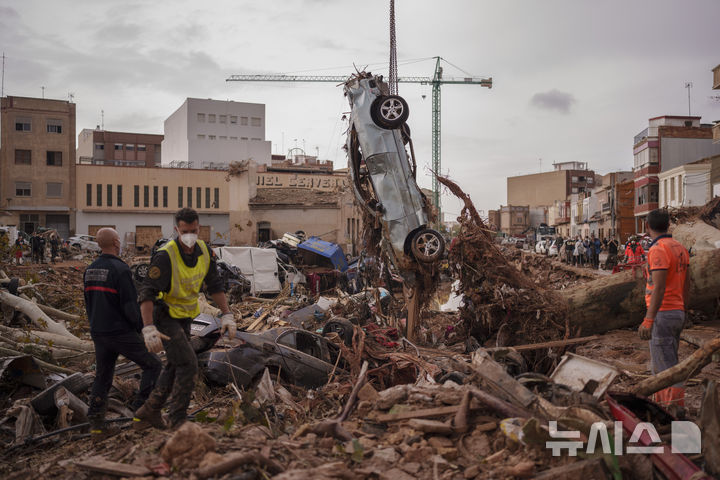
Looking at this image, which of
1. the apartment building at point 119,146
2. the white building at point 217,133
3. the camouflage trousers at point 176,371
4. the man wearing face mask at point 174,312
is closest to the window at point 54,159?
the white building at point 217,133

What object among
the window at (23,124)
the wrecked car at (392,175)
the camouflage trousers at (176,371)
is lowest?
the camouflage trousers at (176,371)

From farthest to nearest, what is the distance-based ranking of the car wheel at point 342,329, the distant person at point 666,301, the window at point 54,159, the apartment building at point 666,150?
the window at point 54,159, the apartment building at point 666,150, the car wheel at point 342,329, the distant person at point 666,301

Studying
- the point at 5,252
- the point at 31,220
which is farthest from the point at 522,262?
the point at 31,220

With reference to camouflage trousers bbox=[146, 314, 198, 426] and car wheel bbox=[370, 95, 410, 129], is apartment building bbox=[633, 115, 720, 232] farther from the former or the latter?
camouflage trousers bbox=[146, 314, 198, 426]

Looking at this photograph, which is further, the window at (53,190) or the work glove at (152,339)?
the window at (53,190)

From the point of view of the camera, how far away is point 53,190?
149ft

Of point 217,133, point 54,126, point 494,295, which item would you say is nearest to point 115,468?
point 494,295

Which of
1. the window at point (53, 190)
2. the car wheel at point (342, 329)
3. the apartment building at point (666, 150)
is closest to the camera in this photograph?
the car wheel at point (342, 329)

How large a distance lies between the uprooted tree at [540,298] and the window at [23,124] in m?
47.7

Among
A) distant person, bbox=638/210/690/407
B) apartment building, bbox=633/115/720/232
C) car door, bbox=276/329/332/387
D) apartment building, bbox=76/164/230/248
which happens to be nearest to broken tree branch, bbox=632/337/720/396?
distant person, bbox=638/210/690/407

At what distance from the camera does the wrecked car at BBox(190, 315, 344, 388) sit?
20.4 ft

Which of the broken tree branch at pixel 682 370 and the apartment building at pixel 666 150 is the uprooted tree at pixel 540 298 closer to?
the broken tree branch at pixel 682 370

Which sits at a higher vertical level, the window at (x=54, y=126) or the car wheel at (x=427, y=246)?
the window at (x=54, y=126)

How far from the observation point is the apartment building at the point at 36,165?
148 ft
